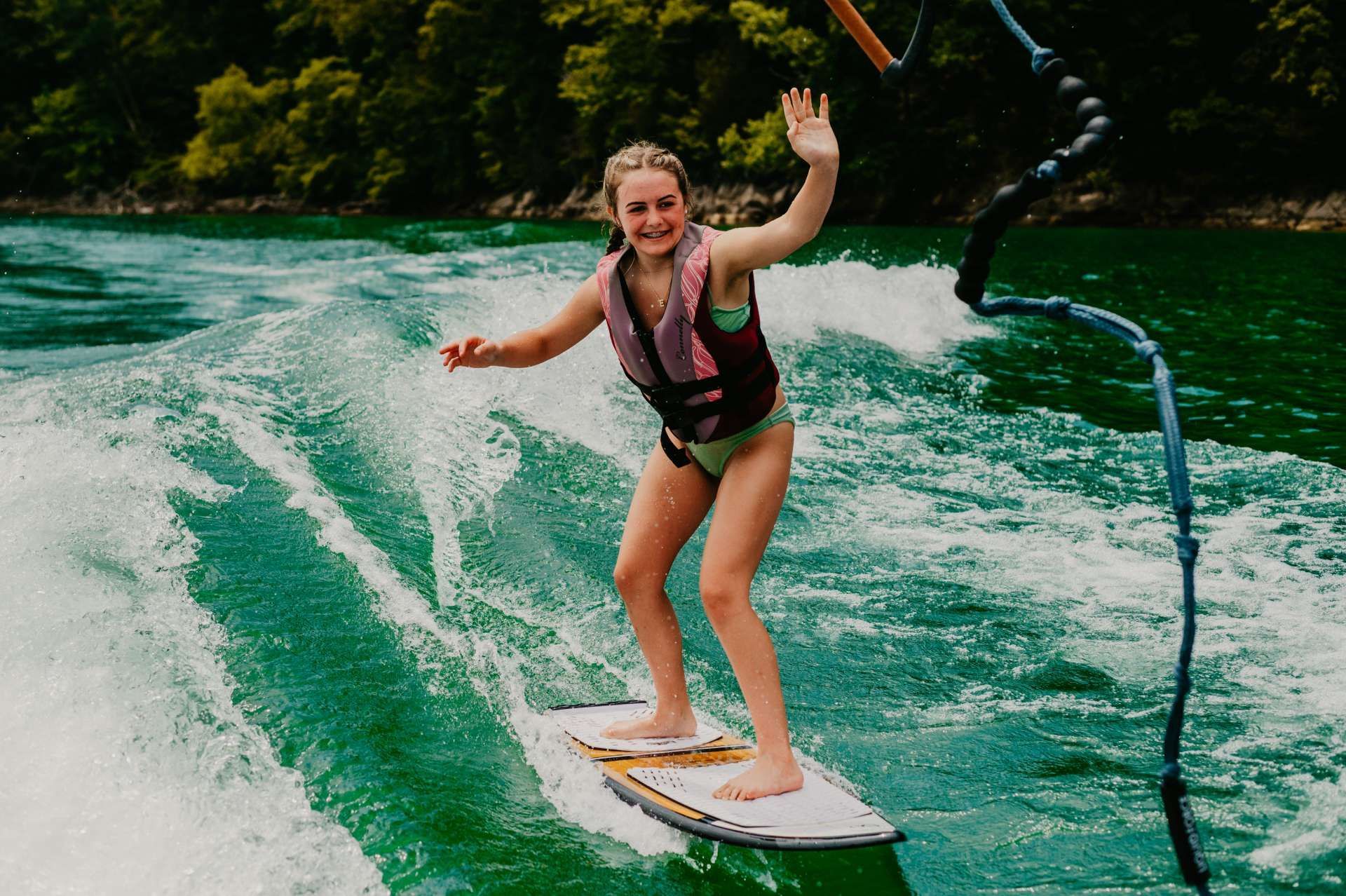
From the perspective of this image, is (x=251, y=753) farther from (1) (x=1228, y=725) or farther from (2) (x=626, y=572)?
(1) (x=1228, y=725)

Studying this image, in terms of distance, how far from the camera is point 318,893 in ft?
8.43

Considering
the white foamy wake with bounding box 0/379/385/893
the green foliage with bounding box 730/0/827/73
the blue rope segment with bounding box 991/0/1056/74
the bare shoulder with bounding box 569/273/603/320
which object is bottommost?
the white foamy wake with bounding box 0/379/385/893

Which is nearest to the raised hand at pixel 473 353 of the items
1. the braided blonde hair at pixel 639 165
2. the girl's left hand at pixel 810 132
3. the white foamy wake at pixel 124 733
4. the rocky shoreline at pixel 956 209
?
the braided blonde hair at pixel 639 165

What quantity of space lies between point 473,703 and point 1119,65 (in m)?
29.6

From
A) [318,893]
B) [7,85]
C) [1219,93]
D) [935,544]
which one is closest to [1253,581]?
[935,544]

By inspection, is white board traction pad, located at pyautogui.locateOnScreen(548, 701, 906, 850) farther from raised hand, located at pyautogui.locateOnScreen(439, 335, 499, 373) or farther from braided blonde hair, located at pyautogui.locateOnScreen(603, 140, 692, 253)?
braided blonde hair, located at pyautogui.locateOnScreen(603, 140, 692, 253)

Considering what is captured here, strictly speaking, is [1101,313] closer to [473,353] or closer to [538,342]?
[538,342]

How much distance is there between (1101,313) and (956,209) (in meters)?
28.6

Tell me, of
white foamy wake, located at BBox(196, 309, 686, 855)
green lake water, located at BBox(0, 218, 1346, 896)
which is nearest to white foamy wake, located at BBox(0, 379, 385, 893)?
green lake water, located at BBox(0, 218, 1346, 896)

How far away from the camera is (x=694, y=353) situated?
306cm

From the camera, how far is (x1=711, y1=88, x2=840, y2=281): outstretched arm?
2750 mm

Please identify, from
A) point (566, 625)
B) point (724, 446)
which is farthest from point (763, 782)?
point (566, 625)

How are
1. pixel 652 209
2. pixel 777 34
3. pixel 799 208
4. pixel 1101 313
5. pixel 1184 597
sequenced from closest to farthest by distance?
pixel 1184 597 → pixel 1101 313 → pixel 799 208 → pixel 652 209 → pixel 777 34

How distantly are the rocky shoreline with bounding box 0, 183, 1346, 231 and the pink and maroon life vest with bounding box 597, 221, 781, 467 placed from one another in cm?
1483
